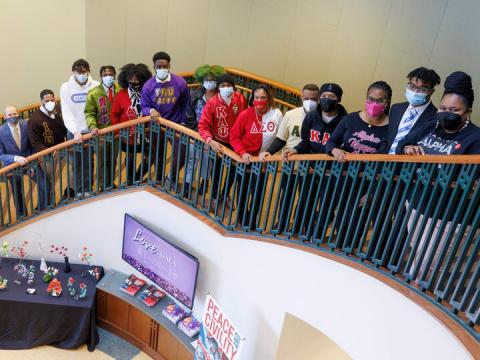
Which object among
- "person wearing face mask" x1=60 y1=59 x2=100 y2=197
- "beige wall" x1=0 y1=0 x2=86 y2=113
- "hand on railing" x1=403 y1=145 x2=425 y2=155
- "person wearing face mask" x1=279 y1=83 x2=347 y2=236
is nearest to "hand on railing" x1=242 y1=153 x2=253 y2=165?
"person wearing face mask" x1=279 y1=83 x2=347 y2=236

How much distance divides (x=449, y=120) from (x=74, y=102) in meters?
3.93

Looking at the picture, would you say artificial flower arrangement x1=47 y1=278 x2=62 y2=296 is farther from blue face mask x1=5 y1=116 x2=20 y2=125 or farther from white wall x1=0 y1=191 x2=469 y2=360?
blue face mask x1=5 y1=116 x2=20 y2=125

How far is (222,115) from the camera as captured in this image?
4227 millimetres

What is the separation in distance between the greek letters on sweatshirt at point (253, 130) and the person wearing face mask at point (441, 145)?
1330 millimetres

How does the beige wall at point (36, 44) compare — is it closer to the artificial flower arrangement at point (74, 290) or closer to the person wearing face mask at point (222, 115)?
the artificial flower arrangement at point (74, 290)

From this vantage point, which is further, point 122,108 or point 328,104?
point 122,108

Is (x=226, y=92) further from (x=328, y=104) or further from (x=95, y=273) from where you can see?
(x=95, y=273)

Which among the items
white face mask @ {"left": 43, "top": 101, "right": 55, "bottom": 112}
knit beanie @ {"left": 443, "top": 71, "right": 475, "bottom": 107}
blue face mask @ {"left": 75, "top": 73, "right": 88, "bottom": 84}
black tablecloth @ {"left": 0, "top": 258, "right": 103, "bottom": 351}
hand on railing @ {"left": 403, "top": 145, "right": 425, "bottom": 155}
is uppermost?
knit beanie @ {"left": 443, "top": 71, "right": 475, "bottom": 107}

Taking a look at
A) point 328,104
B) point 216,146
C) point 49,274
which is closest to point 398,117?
point 328,104

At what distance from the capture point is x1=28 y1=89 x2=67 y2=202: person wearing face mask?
497cm

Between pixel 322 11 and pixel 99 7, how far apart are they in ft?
13.5

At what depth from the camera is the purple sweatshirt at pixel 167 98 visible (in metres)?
4.48

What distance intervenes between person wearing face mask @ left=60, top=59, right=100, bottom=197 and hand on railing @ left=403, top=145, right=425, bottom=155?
312 centimetres

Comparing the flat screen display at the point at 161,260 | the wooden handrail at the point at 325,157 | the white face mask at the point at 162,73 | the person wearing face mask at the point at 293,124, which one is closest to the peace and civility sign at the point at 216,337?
the flat screen display at the point at 161,260
